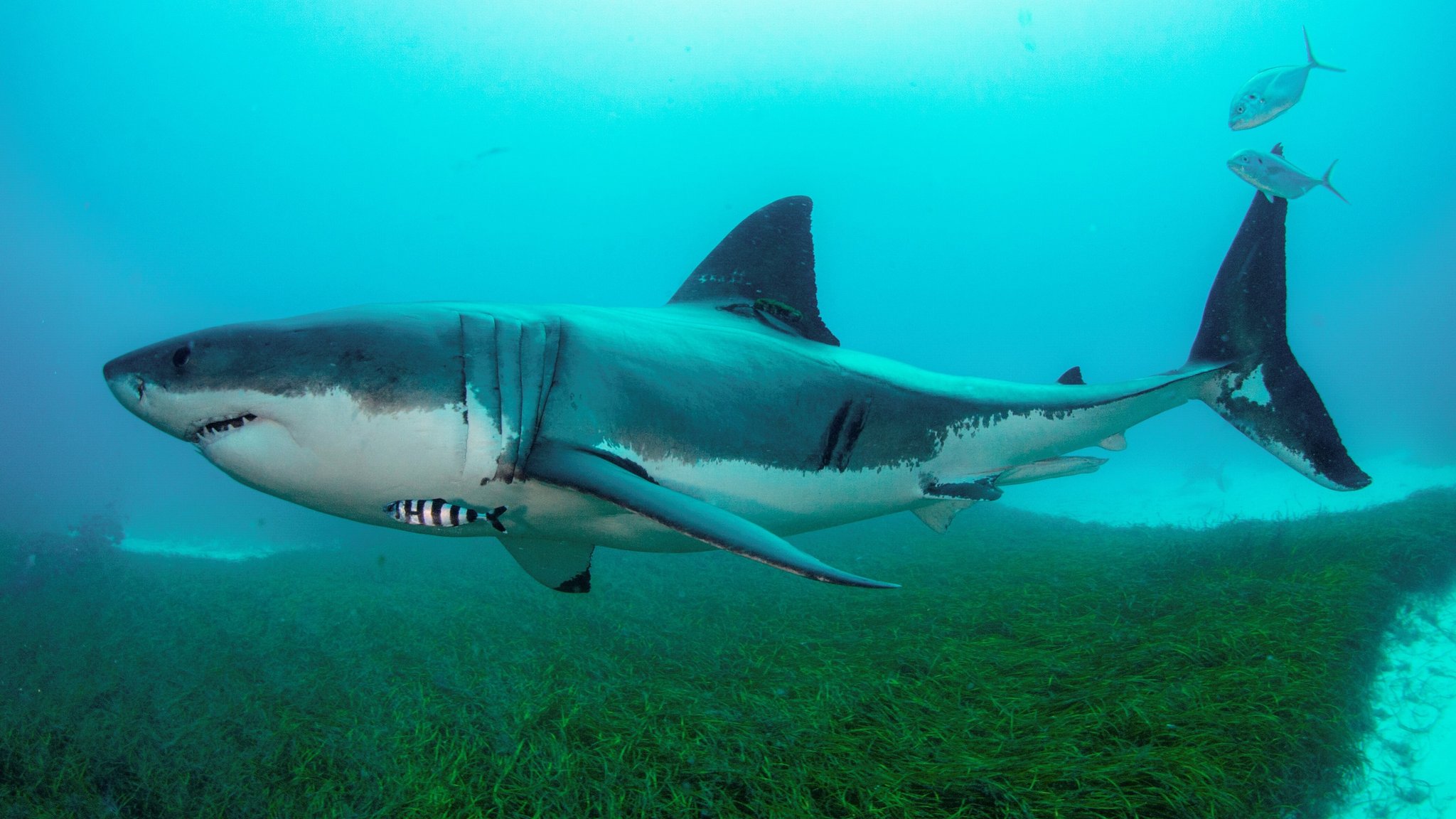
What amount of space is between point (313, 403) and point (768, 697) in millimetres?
3421

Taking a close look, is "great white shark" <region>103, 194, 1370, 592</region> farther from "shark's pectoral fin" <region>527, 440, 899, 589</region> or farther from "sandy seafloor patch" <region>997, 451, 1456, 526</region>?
"sandy seafloor patch" <region>997, 451, 1456, 526</region>

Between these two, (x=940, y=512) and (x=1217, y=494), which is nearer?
(x=940, y=512)

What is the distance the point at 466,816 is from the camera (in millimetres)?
3014

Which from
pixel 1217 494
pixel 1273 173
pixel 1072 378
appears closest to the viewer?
pixel 1072 378

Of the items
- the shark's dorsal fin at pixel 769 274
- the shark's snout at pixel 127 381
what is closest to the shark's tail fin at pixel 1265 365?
the shark's dorsal fin at pixel 769 274

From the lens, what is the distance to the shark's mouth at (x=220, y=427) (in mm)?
2143

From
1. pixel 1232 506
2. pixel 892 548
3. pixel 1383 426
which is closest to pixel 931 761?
pixel 892 548

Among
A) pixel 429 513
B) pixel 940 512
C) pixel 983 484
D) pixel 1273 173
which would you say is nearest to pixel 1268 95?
pixel 1273 173

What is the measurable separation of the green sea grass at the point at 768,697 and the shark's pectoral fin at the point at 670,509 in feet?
5.41

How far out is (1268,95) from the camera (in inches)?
369

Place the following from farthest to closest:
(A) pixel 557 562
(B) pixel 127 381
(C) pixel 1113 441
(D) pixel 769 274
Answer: (C) pixel 1113 441
(D) pixel 769 274
(A) pixel 557 562
(B) pixel 127 381

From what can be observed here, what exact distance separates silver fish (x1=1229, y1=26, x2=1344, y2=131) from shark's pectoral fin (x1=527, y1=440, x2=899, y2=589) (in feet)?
38.2

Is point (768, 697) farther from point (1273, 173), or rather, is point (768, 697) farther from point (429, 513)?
point (1273, 173)

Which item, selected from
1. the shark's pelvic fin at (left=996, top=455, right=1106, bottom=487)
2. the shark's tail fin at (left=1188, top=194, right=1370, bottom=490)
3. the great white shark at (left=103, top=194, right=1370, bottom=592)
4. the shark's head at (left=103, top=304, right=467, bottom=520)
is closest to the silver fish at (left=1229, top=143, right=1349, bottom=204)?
the shark's tail fin at (left=1188, top=194, right=1370, bottom=490)
